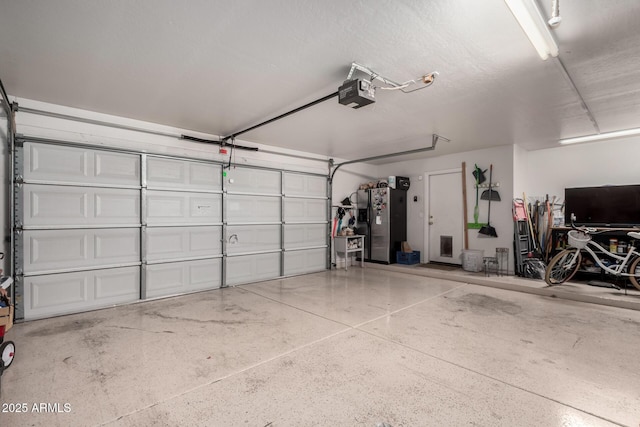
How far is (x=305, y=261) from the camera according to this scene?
6.28 meters

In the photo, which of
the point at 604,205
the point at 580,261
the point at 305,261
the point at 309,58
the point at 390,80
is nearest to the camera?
the point at 309,58

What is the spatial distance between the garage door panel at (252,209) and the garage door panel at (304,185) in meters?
0.38

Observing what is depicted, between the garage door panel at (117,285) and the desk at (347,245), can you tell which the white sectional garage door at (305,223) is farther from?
the garage door panel at (117,285)

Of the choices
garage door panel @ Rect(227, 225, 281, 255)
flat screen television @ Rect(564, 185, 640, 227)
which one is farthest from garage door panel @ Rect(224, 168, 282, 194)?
flat screen television @ Rect(564, 185, 640, 227)

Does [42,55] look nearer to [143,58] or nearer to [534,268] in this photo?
[143,58]

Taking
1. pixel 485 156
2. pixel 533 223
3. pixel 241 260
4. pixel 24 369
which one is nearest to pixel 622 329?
pixel 533 223

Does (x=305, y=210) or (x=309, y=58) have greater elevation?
(x=309, y=58)

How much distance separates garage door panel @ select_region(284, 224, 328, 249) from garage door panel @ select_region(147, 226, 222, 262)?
56.4 inches

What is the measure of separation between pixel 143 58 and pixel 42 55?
85 centimetres

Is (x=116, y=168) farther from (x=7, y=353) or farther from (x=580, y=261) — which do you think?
(x=580, y=261)

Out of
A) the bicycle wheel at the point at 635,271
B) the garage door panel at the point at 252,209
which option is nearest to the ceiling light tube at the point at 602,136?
the bicycle wheel at the point at 635,271

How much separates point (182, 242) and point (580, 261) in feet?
20.9

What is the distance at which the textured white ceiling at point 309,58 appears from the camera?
199cm

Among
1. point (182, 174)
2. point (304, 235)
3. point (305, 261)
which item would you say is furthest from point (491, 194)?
point (182, 174)
